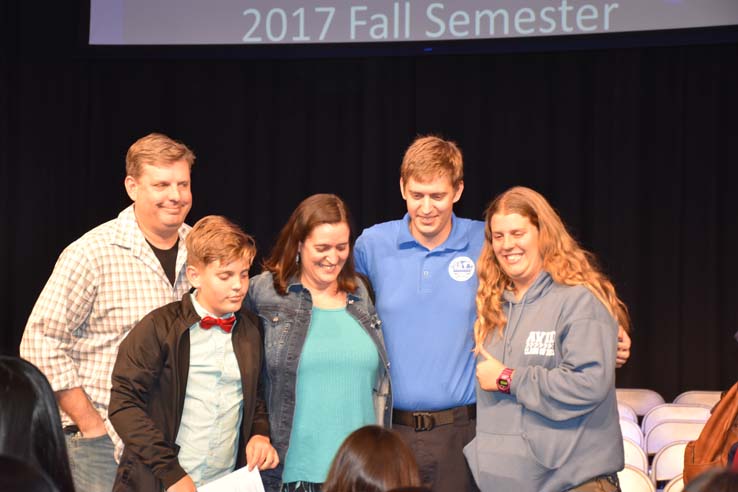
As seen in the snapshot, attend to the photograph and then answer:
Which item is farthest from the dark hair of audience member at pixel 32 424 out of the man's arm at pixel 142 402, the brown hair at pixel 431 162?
the brown hair at pixel 431 162

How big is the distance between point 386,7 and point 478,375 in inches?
153

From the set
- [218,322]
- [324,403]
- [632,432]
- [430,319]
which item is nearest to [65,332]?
[218,322]

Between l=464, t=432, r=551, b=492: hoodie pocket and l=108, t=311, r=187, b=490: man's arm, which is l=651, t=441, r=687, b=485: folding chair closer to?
l=464, t=432, r=551, b=492: hoodie pocket

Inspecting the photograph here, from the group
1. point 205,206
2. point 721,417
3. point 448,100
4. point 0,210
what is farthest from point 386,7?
point 721,417

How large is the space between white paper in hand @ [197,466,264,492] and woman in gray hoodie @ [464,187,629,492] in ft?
2.31

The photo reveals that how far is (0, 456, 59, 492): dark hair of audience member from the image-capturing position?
3.99 feet

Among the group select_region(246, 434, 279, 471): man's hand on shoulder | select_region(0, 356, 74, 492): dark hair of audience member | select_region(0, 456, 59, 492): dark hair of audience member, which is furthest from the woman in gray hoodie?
select_region(0, 456, 59, 492): dark hair of audience member

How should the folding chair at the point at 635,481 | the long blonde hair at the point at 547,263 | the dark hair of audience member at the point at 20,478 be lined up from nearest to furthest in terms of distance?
the dark hair of audience member at the point at 20,478 → the long blonde hair at the point at 547,263 → the folding chair at the point at 635,481

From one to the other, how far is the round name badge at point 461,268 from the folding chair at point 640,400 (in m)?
3.07

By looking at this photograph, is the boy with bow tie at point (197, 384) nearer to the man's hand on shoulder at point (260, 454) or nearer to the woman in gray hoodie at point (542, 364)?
the man's hand on shoulder at point (260, 454)

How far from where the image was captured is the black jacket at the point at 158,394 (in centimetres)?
290

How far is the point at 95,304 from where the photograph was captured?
3305mm

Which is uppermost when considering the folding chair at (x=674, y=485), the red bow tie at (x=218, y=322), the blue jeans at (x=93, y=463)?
the red bow tie at (x=218, y=322)

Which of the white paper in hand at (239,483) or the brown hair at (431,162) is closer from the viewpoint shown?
the white paper in hand at (239,483)
